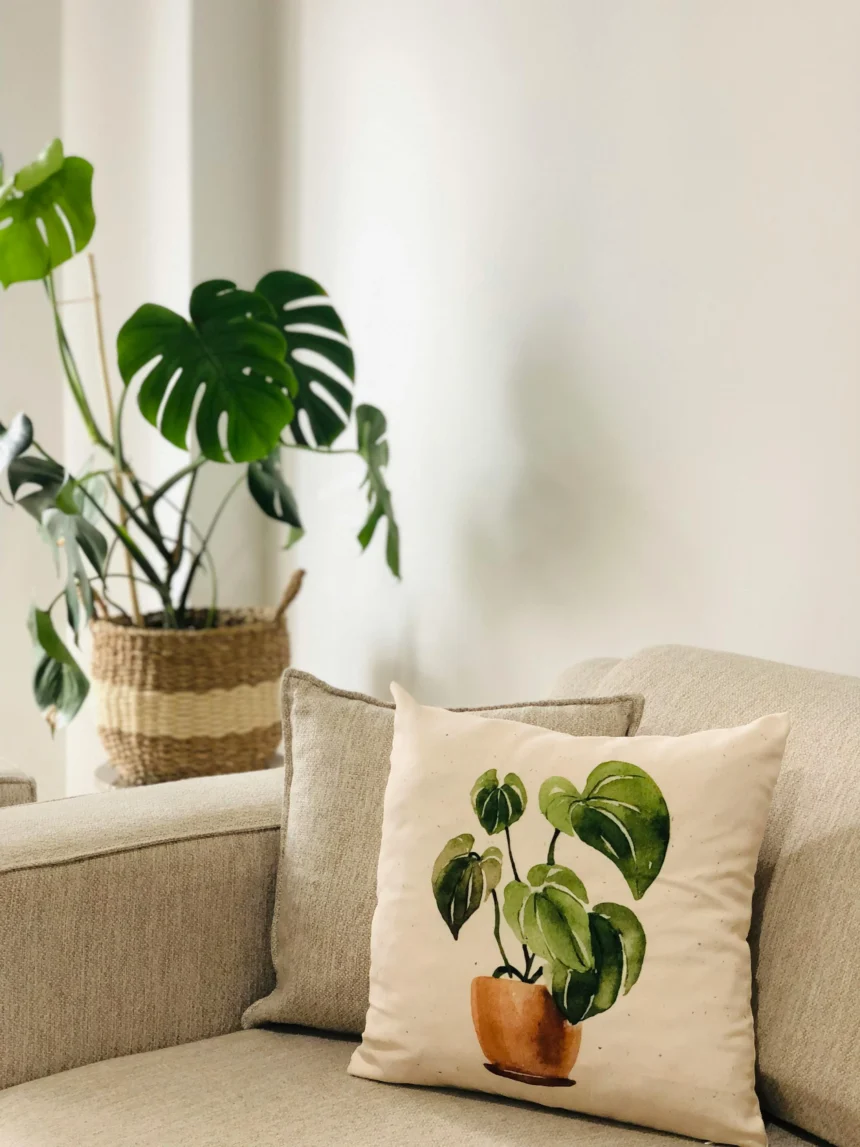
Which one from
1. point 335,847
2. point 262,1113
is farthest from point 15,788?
point 262,1113

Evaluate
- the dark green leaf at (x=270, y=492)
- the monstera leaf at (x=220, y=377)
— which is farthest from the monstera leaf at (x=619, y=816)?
the dark green leaf at (x=270, y=492)

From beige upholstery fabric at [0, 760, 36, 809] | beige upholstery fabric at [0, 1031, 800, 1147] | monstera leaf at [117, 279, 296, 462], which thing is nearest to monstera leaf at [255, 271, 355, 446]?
monstera leaf at [117, 279, 296, 462]

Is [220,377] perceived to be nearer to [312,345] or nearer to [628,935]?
[312,345]

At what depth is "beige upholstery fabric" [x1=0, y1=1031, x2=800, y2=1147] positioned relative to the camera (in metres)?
1.09

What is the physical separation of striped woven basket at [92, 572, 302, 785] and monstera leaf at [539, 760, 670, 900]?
1212 mm

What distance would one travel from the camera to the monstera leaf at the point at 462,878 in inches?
46.3

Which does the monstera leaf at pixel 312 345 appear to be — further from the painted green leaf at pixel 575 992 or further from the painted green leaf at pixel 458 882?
the painted green leaf at pixel 575 992

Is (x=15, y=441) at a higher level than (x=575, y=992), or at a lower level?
higher

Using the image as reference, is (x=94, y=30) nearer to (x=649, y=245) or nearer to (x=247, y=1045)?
(x=649, y=245)

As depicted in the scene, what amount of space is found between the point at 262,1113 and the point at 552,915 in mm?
306

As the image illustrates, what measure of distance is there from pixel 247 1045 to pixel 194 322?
3.86ft

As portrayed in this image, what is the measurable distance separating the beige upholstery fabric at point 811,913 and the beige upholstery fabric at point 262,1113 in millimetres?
64

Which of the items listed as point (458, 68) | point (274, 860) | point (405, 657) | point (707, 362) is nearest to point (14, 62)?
point (458, 68)

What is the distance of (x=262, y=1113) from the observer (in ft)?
3.73
